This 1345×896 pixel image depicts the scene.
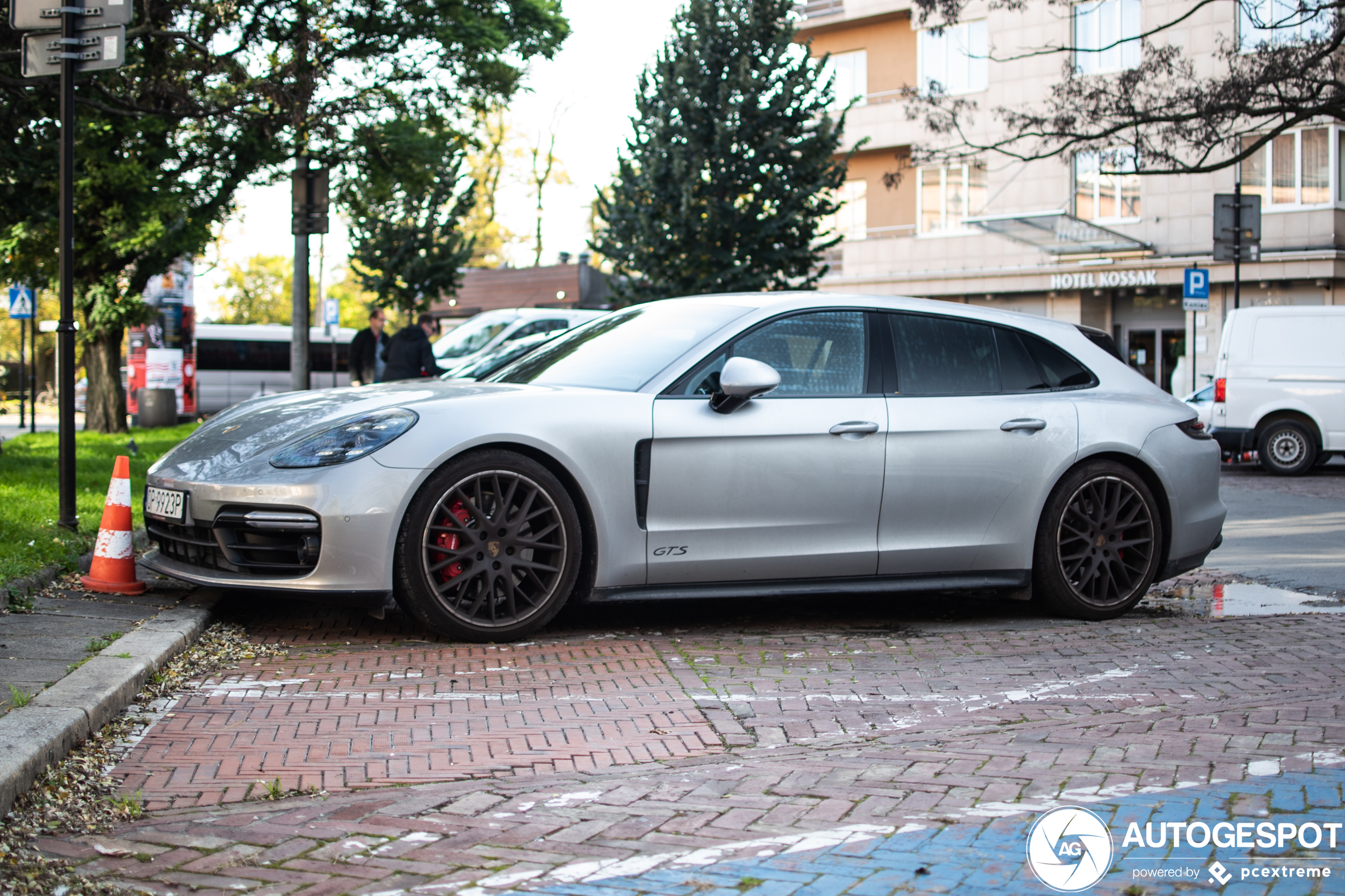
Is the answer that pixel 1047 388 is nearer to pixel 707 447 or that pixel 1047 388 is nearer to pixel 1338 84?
pixel 707 447

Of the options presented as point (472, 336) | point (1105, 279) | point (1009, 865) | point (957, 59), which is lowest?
point (1009, 865)

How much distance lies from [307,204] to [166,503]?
8.11 meters

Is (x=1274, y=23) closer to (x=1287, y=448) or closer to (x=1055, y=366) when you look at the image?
(x=1287, y=448)

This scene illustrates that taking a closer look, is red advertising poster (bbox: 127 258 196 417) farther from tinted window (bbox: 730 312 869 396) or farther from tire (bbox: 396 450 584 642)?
tire (bbox: 396 450 584 642)

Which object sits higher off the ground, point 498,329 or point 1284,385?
point 498,329

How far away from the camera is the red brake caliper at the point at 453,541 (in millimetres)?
5227

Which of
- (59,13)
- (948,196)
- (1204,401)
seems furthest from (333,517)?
(948,196)

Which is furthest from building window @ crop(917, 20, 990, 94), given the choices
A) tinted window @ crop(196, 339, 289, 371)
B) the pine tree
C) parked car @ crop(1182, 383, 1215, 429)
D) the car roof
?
the car roof

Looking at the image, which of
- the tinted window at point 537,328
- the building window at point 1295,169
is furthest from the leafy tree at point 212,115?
the building window at point 1295,169

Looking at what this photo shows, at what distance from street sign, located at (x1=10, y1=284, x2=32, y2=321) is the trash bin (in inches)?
115

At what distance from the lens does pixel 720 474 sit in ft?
18.1

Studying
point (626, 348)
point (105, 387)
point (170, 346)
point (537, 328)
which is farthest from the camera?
point (170, 346)

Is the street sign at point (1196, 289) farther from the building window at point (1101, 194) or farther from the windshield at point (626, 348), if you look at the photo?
the windshield at point (626, 348)

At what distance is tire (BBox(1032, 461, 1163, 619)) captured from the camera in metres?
6.18
